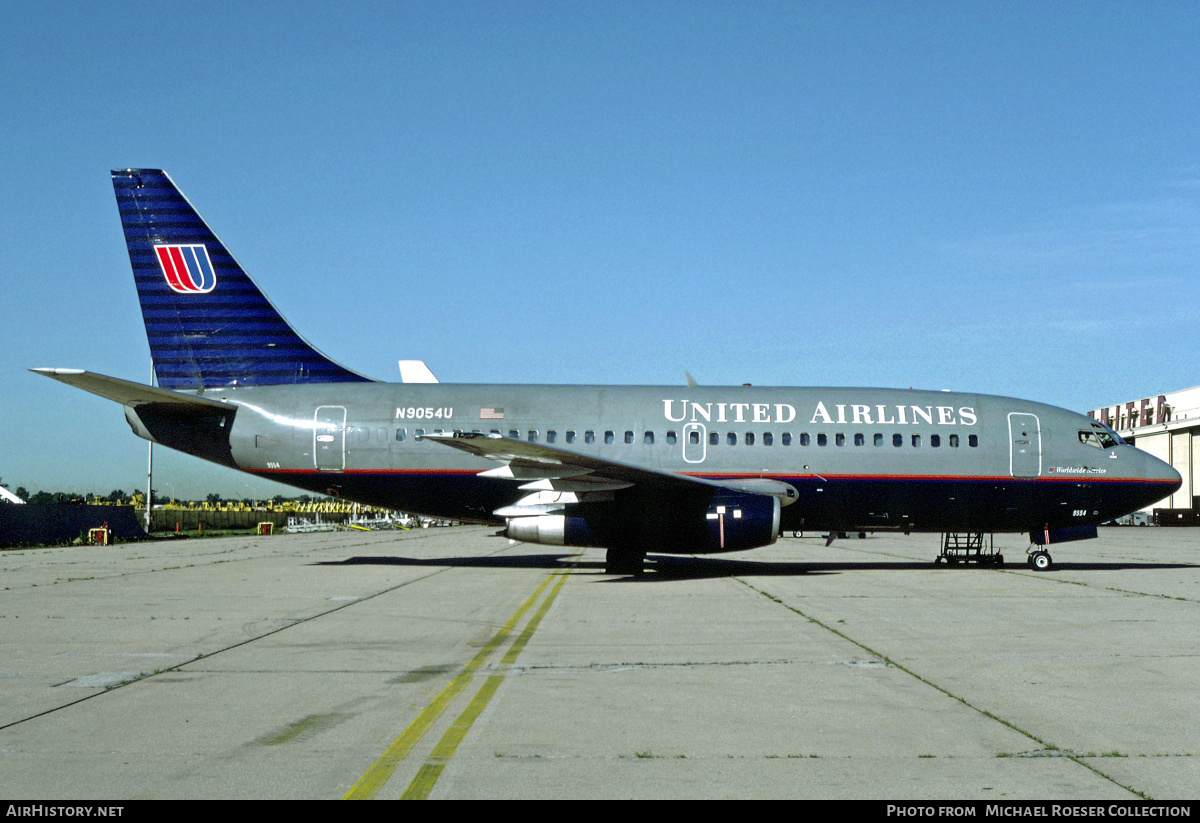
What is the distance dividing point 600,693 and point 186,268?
1923 cm

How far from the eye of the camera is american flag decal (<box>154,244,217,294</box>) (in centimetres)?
2383

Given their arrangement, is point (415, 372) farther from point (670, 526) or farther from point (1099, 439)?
point (1099, 439)

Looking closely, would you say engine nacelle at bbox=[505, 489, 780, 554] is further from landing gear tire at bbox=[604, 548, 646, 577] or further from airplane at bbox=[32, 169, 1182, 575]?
airplane at bbox=[32, 169, 1182, 575]

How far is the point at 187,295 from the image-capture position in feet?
78.4

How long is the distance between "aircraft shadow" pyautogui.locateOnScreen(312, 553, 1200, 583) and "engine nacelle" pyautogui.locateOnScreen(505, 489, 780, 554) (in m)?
0.86

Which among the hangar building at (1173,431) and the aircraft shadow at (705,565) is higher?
the hangar building at (1173,431)

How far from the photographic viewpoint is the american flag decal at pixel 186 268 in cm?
2383

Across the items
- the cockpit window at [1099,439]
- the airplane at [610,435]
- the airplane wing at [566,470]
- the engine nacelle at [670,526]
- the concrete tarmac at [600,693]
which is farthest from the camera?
the cockpit window at [1099,439]

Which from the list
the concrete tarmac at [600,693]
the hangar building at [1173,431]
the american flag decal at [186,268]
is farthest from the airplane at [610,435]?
the hangar building at [1173,431]

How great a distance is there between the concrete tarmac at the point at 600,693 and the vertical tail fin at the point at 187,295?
722cm

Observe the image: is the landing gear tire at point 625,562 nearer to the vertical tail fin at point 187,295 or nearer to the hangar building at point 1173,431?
the vertical tail fin at point 187,295

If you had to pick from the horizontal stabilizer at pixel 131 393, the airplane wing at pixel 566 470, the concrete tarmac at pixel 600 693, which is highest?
the horizontal stabilizer at pixel 131 393

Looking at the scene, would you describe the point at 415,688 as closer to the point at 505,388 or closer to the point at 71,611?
the point at 71,611

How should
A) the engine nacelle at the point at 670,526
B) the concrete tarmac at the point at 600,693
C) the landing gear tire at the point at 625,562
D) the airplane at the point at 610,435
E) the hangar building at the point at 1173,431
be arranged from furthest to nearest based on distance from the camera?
the hangar building at the point at 1173,431, the airplane at the point at 610,435, the landing gear tire at the point at 625,562, the engine nacelle at the point at 670,526, the concrete tarmac at the point at 600,693
